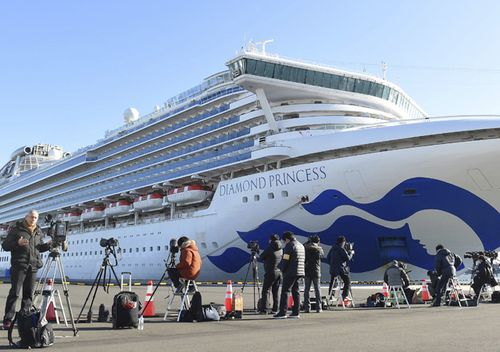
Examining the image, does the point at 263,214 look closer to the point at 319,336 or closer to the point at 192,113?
the point at 192,113

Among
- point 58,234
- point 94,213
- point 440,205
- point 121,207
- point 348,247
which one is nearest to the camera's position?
point 58,234

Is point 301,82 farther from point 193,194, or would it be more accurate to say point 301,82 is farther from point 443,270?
point 443,270

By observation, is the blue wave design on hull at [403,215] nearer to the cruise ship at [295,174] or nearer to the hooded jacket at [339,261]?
the cruise ship at [295,174]

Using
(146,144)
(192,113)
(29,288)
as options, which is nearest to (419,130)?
(29,288)

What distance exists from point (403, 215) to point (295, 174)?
4408 mm

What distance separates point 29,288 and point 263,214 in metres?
13.9

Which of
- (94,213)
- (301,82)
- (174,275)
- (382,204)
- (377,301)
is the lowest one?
(377,301)

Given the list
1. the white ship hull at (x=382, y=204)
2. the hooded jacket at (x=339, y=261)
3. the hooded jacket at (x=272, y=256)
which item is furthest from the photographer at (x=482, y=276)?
the white ship hull at (x=382, y=204)

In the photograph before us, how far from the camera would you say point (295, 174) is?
19281 mm

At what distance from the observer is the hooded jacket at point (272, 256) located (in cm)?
869

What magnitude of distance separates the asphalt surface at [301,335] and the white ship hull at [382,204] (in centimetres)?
928

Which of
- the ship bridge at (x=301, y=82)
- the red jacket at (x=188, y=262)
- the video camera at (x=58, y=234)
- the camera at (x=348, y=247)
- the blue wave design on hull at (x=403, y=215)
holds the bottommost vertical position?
the red jacket at (x=188, y=262)

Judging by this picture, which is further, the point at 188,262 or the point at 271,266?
the point at 271,266

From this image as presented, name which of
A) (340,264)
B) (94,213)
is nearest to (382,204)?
(340,264)
